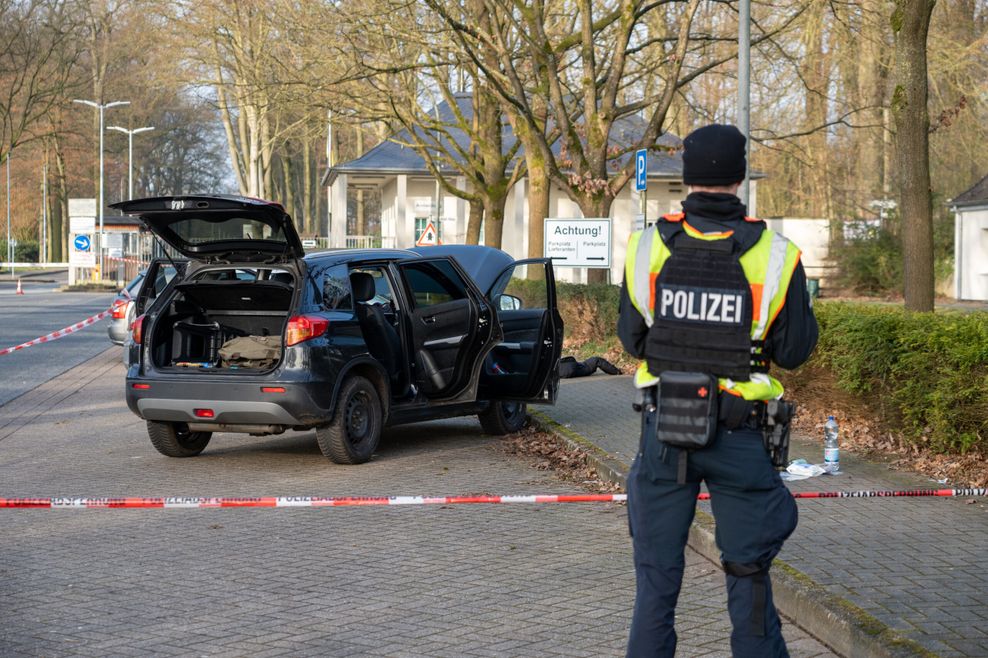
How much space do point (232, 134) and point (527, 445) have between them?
44038 mm

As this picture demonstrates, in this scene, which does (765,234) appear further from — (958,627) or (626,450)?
(626,450)

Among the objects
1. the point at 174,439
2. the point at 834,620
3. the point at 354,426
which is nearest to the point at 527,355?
the point at 354,426

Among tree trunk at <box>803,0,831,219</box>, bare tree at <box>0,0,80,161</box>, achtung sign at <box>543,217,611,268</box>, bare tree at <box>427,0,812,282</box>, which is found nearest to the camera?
achtung sign at <box>543,217,611,268</box>

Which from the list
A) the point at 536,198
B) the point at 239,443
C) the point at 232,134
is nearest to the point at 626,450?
the point at 239,443

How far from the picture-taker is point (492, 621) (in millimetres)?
5656

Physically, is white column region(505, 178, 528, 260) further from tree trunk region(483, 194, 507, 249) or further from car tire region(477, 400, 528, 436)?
car tire region(477, 400, 528, 436)

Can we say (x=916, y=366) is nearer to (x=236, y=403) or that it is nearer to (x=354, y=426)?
(x=354, y=426)

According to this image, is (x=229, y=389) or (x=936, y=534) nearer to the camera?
(x=936, y=534)

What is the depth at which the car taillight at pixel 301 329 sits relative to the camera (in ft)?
31.0

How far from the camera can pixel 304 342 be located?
945 centimetres

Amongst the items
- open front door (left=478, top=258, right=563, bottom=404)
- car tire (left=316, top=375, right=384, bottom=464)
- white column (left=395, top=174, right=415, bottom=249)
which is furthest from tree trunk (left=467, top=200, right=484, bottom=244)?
car tire (left=316, top=375, right=384, bottom=464)

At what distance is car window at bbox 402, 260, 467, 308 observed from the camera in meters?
10.8

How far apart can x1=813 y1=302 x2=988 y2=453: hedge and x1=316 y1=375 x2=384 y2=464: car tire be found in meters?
3.67

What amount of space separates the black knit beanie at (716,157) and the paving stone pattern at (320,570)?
6.82ft
